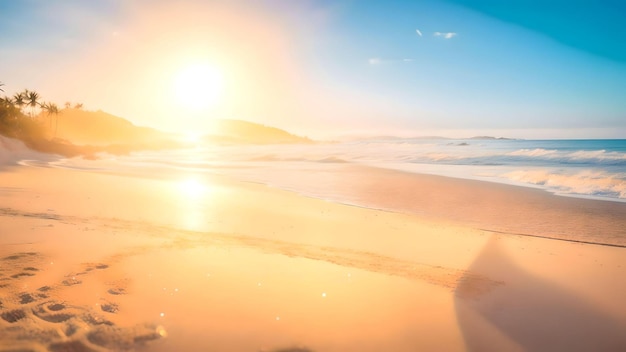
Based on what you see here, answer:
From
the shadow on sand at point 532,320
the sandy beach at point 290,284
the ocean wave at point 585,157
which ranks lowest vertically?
the shadow on sand at point 532,320

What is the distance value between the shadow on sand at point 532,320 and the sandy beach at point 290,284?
0.02 m

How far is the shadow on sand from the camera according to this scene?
174 inches

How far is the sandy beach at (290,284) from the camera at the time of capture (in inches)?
165

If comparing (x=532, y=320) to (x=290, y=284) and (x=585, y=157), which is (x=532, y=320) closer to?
(x=290, y=284)

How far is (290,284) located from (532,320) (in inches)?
133

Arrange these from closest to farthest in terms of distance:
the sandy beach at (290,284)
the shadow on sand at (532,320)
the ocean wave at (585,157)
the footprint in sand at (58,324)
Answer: the footprint in sand at (58,324), the sandy beach at (290,284), the shadow on sand at (532,320), the ocean wave at (585,157)

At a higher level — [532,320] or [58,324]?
[58,324]

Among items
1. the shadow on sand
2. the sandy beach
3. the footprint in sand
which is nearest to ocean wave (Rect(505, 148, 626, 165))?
the sandy beach

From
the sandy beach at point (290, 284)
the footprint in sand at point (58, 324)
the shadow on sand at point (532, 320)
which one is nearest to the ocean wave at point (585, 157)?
the sandy beach at point (290, 284)

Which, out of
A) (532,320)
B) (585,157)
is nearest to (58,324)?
(532,320)

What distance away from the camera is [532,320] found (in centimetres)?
496

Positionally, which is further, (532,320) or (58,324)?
(532,320)

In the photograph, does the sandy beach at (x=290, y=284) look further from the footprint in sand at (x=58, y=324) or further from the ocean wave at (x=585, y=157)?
the ocean wave at (x=585, y=157)

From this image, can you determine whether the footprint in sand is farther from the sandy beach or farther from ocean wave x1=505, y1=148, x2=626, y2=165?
ocean wave x1=505, y1=148, x2=626, y2=165
